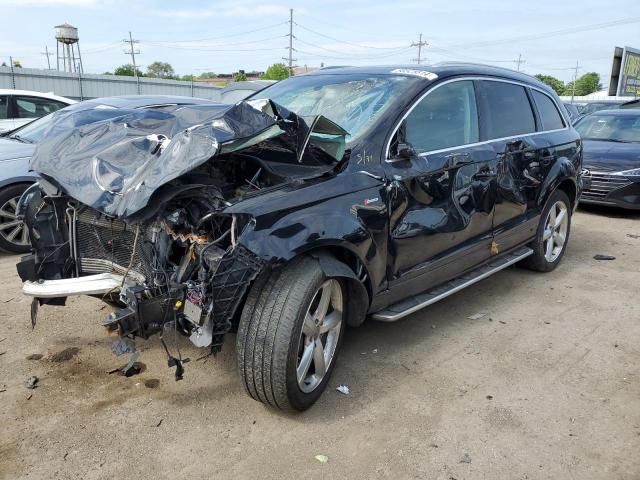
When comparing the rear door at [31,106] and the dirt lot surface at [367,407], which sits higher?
the rear door at [31,106]

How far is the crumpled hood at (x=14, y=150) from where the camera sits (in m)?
5.57

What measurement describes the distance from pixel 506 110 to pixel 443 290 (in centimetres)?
173

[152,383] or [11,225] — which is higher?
[11,225]

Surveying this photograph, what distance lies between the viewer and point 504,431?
9.32 ft

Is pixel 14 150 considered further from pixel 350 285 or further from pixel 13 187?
pixel 350 285

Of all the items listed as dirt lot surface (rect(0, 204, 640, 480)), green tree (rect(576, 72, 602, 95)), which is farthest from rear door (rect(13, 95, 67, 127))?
→ green tree (rect(576, 72, 602, 95))

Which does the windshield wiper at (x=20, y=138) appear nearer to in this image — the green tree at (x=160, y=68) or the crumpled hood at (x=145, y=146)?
the crumpled hood at (x=145, y=146)

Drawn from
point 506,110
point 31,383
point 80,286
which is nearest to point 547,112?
point 506,110

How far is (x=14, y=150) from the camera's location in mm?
5699

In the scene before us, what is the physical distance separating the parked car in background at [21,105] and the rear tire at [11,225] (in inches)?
128

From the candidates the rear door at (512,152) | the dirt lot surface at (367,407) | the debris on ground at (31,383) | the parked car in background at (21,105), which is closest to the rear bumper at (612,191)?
the rear door at (512,152)

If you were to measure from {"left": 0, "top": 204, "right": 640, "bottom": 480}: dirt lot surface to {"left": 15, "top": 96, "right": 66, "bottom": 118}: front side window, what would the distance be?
4980 mm

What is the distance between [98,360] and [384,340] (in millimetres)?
1951

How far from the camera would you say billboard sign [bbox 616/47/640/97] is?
28856 millimetres
